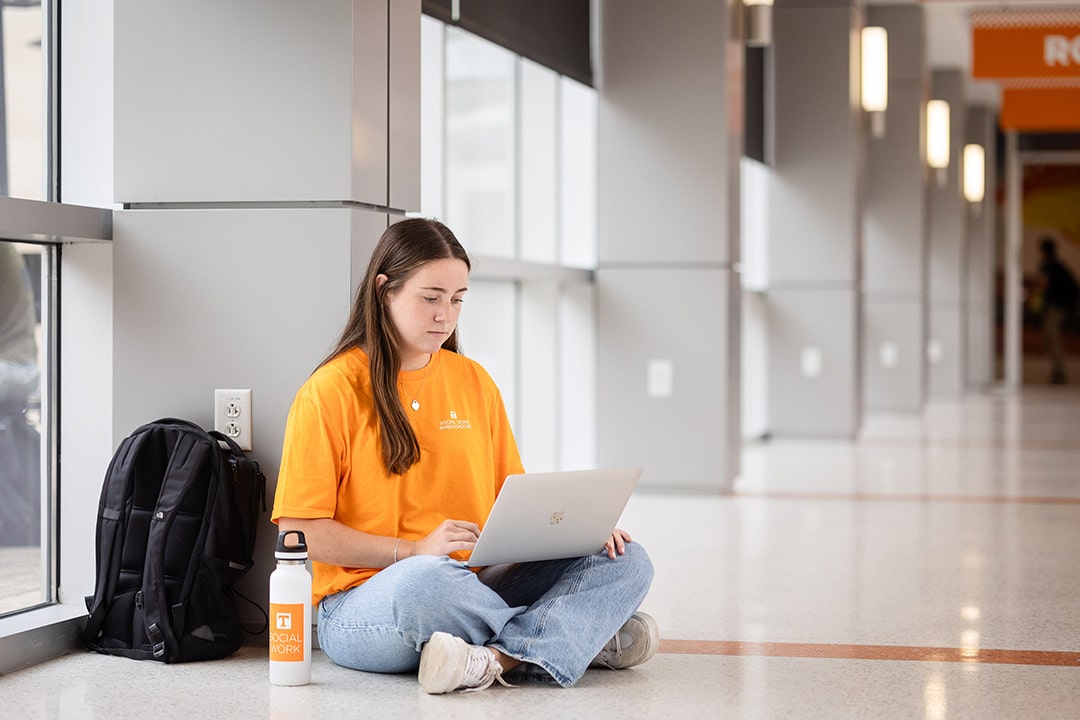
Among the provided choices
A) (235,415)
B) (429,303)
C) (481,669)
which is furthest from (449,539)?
(235,415)

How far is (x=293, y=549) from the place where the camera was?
2961 mm

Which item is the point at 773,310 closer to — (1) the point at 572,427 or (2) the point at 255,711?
(1) the point at 572,427

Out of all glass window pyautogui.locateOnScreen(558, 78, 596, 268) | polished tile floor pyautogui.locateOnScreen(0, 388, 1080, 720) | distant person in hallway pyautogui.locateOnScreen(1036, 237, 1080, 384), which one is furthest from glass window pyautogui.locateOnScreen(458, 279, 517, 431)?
distant person in hallway pyautogui.locateOnScreen(1036, 237, 1080, 384)

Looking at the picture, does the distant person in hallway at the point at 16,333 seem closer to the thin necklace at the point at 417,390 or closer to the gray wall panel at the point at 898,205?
the thin necklace at the point at 417,390

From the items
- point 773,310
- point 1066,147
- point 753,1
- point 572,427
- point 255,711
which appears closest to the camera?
point 255,711

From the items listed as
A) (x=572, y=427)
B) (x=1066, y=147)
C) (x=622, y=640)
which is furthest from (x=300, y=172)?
(x=1066, y=147)

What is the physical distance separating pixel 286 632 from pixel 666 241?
13.7 ft

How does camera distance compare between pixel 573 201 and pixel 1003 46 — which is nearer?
pixel 573 201

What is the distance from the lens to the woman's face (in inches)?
122

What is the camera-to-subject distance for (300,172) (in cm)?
349

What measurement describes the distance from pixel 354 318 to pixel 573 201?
3965 millimetres

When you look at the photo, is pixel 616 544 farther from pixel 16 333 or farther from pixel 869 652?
pixel 16 333

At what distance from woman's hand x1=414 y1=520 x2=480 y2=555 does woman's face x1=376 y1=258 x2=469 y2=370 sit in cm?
39

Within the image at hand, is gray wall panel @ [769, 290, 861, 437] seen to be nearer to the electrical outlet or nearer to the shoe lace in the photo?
the electrical outlet
